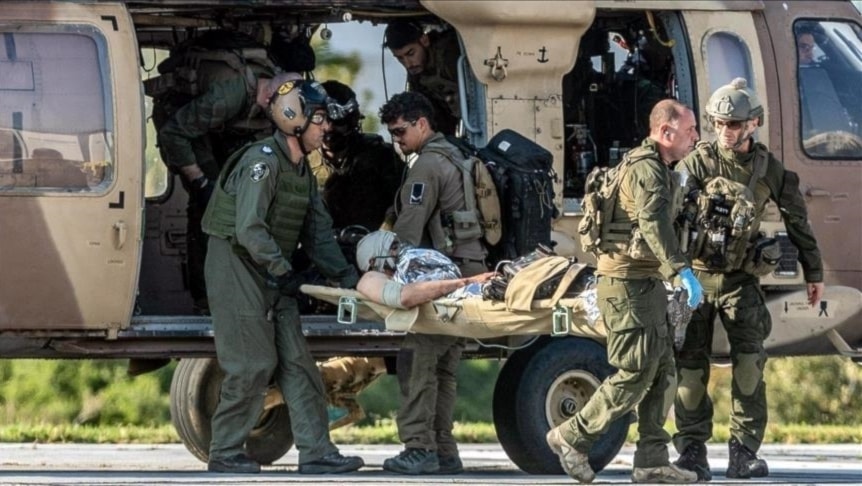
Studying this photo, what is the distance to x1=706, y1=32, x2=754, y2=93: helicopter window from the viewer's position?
1098 centimetres

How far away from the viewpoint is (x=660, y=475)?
9.41 metres

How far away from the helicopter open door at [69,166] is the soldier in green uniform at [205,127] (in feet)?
2.27

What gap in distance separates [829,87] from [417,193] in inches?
110

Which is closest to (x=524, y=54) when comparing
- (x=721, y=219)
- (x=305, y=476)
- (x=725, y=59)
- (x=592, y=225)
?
(x=725, y=59)

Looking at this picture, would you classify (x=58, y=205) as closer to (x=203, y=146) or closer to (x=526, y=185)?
(x=203, y=146)

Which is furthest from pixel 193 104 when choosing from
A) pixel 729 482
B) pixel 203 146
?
pixel 729 482

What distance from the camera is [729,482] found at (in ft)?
31.9

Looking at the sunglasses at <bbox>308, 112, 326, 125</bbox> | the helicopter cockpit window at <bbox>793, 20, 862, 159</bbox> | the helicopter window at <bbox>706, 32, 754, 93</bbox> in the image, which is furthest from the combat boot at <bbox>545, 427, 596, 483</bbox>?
the helicopter cockpit window at <bbox>793, 20, 862, 159</bbox>

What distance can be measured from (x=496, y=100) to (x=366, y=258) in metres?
1.35

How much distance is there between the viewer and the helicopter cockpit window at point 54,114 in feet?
32.2

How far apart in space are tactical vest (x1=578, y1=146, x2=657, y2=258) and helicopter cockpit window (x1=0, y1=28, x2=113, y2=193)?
260 cm

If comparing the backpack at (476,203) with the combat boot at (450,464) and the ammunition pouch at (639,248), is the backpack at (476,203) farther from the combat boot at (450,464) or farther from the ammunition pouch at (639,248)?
the ammunition pouch at (639,248)

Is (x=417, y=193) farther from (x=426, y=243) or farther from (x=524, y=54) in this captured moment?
(x=524, y=54)

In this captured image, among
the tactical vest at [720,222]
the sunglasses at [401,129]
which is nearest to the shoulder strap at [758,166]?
the tactical vest at [720,222]
